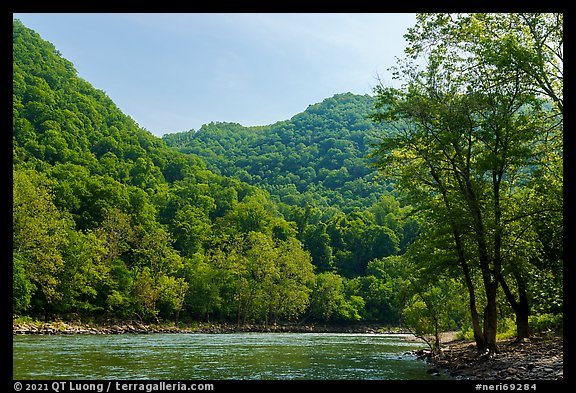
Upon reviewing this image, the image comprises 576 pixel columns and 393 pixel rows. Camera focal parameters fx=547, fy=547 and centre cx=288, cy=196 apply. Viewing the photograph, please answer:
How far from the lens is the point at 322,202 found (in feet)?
450

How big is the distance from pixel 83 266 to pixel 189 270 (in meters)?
18.5

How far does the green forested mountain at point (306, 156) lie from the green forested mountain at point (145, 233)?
11052mm

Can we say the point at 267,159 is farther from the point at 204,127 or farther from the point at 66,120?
the point at 66,120

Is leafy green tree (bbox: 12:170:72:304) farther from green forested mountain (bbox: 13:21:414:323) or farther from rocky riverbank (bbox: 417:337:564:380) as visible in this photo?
rocky riverbank (bbox: 417:337:564:380)

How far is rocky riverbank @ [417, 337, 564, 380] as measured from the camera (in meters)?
16.8

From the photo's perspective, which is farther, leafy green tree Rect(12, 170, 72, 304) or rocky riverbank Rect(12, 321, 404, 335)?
leafy green tree Rect(12, 170, 72, 304)

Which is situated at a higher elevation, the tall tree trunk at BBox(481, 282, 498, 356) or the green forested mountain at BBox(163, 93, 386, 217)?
the green forested mountain at BBox(163, 93, 386, 217)

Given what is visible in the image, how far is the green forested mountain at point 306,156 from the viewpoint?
454 feet

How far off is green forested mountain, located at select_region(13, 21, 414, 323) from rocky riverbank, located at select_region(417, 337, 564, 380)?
82.0ft

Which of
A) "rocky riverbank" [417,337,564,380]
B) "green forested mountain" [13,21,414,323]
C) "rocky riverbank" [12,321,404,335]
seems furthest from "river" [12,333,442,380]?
"green forested mountain" [13,21,414,323]

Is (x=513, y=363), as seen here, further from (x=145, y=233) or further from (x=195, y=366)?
(x=145, y=233)

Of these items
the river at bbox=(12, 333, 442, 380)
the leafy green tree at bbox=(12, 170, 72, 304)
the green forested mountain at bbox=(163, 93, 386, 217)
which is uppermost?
the green forested mountain at bbox=(163, 93, 386, 217)


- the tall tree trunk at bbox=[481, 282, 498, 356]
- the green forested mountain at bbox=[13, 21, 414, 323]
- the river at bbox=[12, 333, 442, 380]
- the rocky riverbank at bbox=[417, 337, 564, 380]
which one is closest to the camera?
the rocky riverbank at bbox=[417, 337, 564, 380]

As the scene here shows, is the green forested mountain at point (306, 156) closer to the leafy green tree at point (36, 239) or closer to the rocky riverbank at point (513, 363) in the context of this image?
the leafy green tree at point (36, 239)
